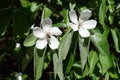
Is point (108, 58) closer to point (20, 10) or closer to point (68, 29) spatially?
point (68, 29)

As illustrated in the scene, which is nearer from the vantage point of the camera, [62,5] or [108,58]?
[108,58]

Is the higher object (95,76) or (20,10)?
(20,10)

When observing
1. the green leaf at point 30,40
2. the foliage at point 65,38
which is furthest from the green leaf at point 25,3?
the green leaf at point 30,40

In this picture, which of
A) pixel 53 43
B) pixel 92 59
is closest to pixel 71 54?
pixel 53 43

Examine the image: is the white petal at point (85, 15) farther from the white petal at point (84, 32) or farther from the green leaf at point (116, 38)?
the green leaf at point (116, 38)

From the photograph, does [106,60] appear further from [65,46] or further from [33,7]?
[33,7]

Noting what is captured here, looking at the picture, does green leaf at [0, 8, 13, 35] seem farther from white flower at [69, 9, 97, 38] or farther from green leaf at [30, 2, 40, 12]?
white flower at [69, 9, 97, 38]

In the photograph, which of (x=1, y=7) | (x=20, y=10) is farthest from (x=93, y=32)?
(x=1, y=7)
